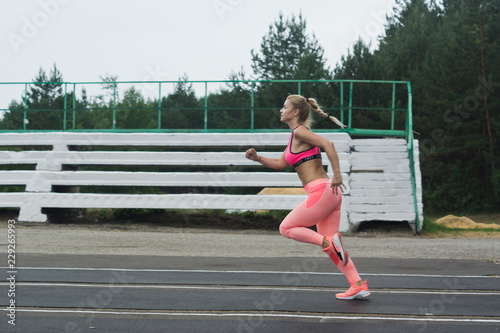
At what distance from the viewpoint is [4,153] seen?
17.9m

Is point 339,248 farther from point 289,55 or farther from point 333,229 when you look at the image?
point 289,55

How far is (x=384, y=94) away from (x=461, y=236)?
2514 centimetres

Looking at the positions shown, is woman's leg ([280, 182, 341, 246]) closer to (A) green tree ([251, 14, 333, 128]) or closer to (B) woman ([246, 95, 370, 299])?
(B) woman ([246, 95, 370, 299])

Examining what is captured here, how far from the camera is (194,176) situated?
1694 centimetres

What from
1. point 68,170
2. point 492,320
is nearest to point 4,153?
point 68,170

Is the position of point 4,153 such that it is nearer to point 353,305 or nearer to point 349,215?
point 349,215

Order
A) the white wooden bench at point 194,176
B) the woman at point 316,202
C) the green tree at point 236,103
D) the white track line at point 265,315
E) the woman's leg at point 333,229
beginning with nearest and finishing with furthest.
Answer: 1. the white track line at point 265,315
2. the woman at point 316,202
3. the woman's leg at point 333,229
4. the white wooden bench at point 194,176
5. the green tree at point 236,103

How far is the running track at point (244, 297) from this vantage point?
4777 mm

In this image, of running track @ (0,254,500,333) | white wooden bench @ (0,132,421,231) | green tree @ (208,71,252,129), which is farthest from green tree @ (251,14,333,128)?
running track @ (0,254,500,333)

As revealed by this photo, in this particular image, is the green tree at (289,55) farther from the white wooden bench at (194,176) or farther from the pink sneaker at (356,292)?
A: the pink sneaker at (356,292)

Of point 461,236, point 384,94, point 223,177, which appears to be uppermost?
point 384,94

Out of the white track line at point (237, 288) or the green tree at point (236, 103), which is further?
the green tree at point (236, 103)

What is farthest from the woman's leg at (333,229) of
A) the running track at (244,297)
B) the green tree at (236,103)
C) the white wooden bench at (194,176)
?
the green tree at (236,103)

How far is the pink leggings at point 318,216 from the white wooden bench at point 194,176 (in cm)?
1018
